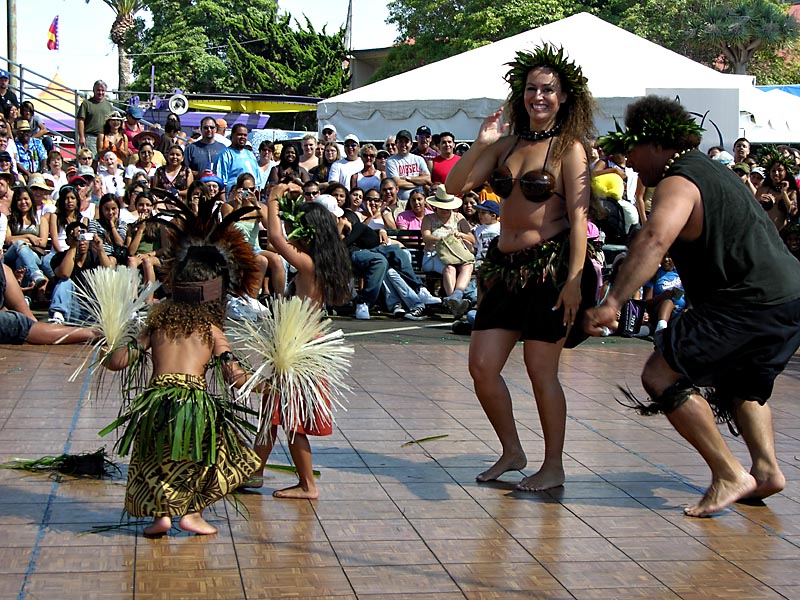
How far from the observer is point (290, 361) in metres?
4.71

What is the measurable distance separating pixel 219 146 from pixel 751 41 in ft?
130

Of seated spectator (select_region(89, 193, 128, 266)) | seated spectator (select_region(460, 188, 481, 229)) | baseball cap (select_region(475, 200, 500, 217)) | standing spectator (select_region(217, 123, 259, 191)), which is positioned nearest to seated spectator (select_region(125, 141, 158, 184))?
standing spectator (select_region(217, 123, 259, 191))

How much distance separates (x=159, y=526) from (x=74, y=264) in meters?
7.87

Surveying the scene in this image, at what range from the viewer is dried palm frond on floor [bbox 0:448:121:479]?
5293mm

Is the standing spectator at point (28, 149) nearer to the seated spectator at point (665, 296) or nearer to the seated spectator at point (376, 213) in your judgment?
the seated spectator at point (376, 213)

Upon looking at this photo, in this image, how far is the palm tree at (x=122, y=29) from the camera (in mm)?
60875

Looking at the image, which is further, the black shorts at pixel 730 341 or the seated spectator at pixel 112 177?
the seated spectator at pixel 112 177

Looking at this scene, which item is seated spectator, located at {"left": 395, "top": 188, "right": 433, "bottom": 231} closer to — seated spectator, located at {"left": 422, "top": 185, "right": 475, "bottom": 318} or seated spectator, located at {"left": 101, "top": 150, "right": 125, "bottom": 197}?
seated spectator, located at {"left": 422, "top": 185, "right": 475, "bottom": 318}

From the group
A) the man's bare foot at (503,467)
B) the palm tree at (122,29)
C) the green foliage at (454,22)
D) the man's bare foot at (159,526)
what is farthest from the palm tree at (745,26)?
the man's bare foot at (159,526)

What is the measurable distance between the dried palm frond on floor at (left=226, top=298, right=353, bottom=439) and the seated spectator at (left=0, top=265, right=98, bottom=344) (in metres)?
4.95

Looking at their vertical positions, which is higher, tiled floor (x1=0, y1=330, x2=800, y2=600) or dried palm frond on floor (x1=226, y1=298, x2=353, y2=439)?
dried palm frond on floor (x1=226, y1=298, x2=353, y2=439)

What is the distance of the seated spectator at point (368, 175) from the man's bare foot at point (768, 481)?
9.75 m

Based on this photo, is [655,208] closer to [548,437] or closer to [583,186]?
[583,186]

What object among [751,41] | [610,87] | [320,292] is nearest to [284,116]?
[751,41]
